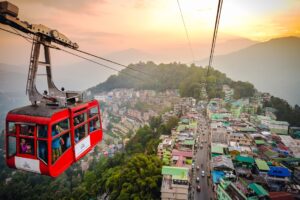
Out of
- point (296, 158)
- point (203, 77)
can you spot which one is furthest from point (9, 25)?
point (203, 77)

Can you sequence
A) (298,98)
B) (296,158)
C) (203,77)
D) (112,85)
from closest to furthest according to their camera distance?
(296,158) → (203,77) → (298,98) → (112,85)

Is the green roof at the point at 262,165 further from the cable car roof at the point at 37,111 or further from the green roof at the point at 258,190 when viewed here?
the cable car roof at the point at 37,111

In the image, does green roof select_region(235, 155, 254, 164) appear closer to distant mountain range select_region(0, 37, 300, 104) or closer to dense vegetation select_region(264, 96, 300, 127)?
dense vegetation select_region(264, 96, 300, 127)

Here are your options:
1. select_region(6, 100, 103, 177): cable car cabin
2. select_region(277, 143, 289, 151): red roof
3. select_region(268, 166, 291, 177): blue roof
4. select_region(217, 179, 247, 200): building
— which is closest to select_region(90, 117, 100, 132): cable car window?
select_region(6, 100, 103, 177): cable car cabin

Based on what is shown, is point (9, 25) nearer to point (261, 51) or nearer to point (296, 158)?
point (296, 158)

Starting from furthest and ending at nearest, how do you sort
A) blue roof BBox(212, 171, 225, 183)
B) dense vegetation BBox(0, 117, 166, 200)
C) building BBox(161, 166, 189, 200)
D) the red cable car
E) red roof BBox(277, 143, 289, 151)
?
red roof BBox(277, 143, 289, 151) → blue roof BBox(212, 171, 225, 183) → dense vegetation BBox(0, 117, 166, 200) → building BBox(161, 166, 189, 200) → the red cable car

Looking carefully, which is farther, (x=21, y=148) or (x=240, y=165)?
(x=240, y=165)

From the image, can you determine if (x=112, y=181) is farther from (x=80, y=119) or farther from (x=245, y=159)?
(x=80, y=119)

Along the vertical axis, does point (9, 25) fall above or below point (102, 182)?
above
